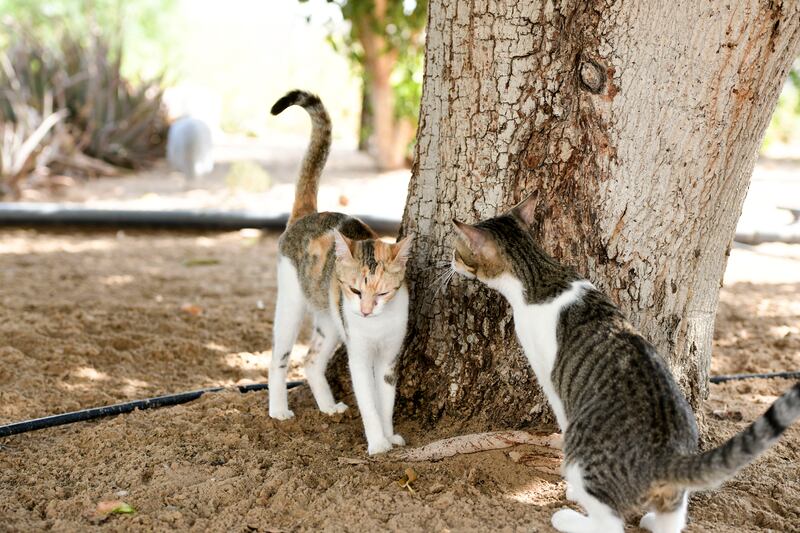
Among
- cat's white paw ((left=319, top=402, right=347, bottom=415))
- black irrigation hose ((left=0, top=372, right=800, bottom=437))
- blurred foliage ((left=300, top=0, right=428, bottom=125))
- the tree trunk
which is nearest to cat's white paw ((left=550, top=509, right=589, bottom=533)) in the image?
the tree trunk

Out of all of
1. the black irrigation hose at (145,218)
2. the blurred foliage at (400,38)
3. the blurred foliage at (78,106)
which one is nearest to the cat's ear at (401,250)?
the black irrigation hose at (145,218)

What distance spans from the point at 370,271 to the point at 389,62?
7688mm

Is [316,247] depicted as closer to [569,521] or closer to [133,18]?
[569,521]

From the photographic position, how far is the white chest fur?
9.75ft

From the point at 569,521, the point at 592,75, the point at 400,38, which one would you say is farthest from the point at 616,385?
the point at 400,38

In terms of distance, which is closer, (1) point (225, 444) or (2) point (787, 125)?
(1) point (225, 444)

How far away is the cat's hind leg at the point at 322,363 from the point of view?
3.84 metres

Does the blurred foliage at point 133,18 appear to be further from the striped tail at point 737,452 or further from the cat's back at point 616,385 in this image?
the striped tail at point 737,452

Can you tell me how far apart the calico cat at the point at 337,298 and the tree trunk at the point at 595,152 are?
→ 0.75 feet

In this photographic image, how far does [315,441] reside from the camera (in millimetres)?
3547

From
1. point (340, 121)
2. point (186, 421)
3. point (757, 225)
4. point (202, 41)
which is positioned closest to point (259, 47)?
point (202, 41)

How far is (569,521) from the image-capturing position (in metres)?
2.78

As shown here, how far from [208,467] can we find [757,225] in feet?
21.5

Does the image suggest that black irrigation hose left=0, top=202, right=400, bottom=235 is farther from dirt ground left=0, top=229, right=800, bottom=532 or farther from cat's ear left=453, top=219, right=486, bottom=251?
cat's ear left=453, top=219, right=486, bottom=251
